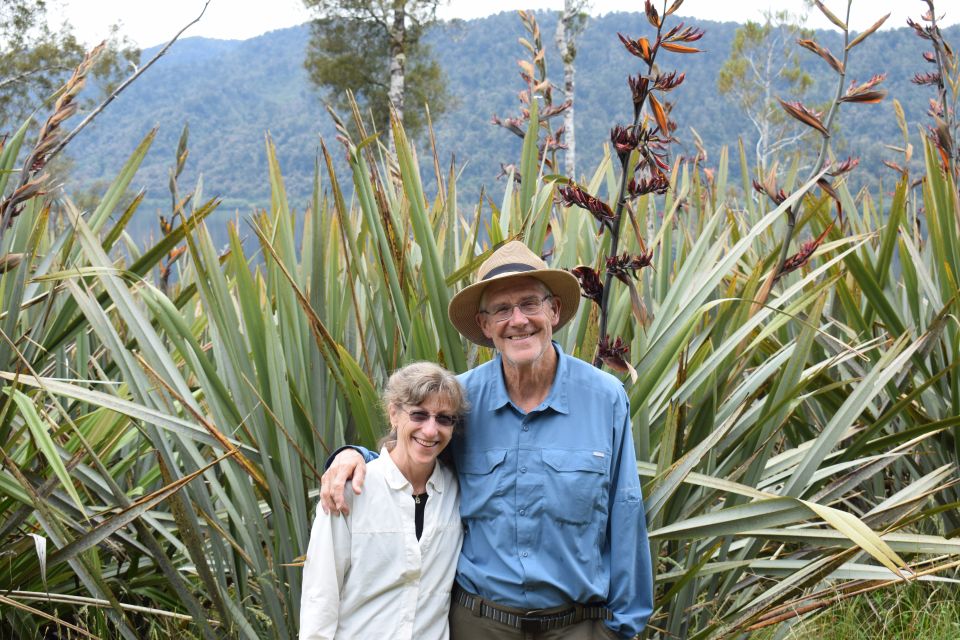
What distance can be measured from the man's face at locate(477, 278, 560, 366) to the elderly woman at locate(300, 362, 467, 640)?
0.15 metres

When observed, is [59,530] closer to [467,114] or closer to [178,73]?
[467,114]

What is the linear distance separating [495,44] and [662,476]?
92384 mm

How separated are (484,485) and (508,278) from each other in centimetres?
46

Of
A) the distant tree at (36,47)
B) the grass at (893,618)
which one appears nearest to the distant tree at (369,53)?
the distant tree at (36,47)

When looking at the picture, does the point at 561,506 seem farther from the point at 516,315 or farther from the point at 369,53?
the point at 369,53

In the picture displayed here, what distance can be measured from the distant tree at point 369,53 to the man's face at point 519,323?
27.4 metres

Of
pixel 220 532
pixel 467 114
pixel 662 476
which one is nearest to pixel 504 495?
pixel 662 476

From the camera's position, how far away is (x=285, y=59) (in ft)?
401

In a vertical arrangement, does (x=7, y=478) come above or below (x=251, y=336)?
below

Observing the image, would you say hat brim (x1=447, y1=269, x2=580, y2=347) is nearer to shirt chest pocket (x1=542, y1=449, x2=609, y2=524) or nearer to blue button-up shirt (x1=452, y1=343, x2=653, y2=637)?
blue button-up shirt (x1=452, y1=343, x2=653, y2=637)

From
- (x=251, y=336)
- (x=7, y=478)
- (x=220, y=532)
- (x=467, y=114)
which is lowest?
(x=467, y=114)

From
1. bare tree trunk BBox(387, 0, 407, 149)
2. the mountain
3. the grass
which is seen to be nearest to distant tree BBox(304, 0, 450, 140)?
bare tree trunk BBox(387, 0, 407, 149)

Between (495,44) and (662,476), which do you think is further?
(495,44)

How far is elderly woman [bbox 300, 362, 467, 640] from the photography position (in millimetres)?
2004
